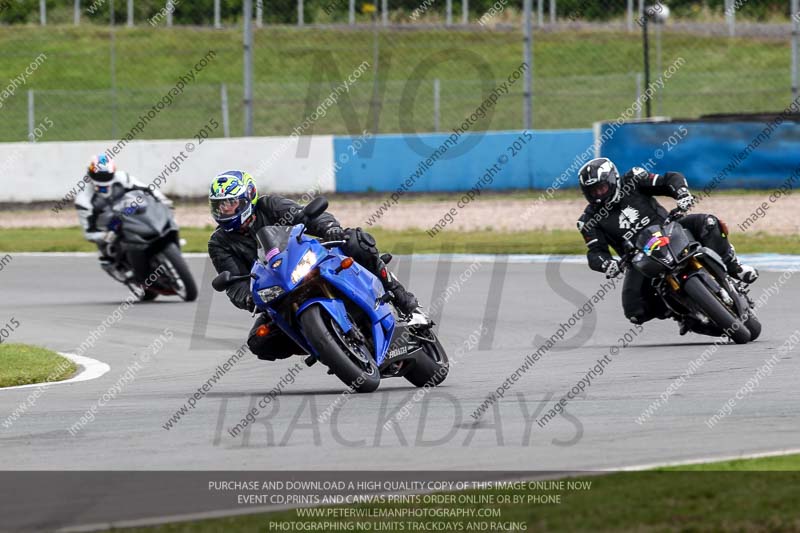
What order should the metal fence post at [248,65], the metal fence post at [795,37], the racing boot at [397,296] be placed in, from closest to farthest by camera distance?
the racing boot at [397,296]
the metal fence post at [795,37]
the metal fence post at [248,65]

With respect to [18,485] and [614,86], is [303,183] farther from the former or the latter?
[18,485]

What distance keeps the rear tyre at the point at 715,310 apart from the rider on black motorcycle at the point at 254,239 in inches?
110

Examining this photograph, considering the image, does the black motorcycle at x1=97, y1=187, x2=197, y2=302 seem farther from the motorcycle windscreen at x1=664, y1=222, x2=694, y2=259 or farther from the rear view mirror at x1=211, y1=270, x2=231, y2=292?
the rear view mirror at x1=211, y1=270, x2=231, y2=292

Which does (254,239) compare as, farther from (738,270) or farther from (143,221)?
(143,221)

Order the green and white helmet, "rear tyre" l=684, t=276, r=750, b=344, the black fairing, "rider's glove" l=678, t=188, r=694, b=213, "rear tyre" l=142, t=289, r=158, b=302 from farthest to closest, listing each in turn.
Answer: "rear tyre" l=142, t=289, r=158, b=302 < the black fairing < "rider's glove" l=678, t=188, r=694, b=213 < "rear tyre" l=684, t=276, r=750, b=344 < the green and white helmet

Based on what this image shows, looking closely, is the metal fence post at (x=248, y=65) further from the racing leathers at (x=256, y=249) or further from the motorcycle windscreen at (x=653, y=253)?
the racing leathers at (x=256, y=249)

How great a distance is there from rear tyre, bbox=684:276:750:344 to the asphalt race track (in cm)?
16

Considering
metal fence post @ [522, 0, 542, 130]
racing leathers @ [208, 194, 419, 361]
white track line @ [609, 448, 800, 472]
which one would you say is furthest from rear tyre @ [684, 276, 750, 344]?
metal fence post @ [522, 0, 542, 130]

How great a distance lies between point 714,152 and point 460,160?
4995mm

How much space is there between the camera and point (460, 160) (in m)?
28.2

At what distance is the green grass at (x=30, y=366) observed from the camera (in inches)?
468

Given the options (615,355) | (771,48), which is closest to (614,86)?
(771,48)

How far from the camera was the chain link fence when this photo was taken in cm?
3644

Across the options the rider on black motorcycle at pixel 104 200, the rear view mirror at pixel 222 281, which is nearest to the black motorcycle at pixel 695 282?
the rear view mirror at pixel 222 281
